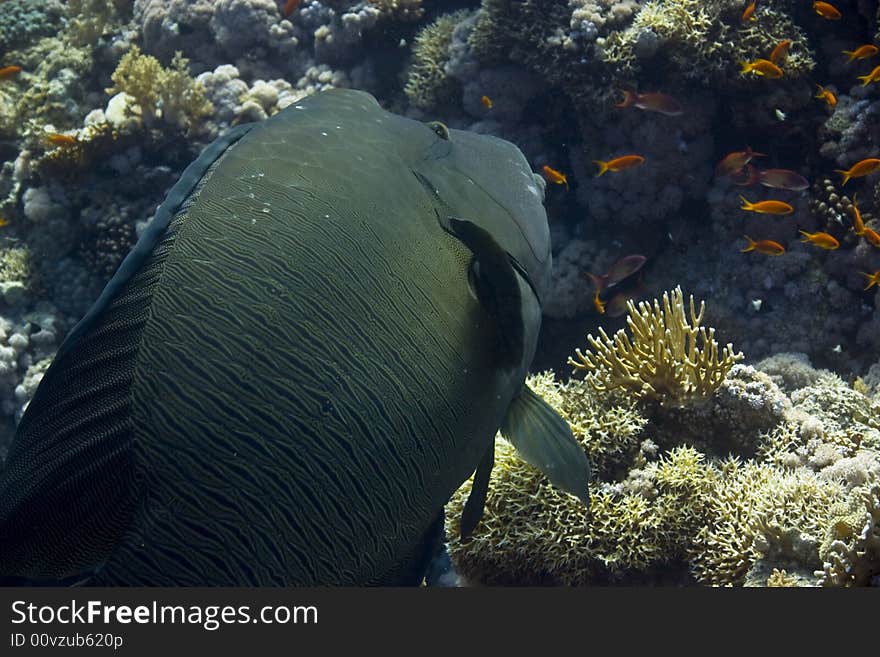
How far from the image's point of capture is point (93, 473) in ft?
3.77

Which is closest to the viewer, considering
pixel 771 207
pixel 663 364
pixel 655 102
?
pixel 663 364

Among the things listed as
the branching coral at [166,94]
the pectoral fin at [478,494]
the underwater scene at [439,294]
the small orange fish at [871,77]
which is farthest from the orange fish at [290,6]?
the pectoral fin at [478,494]

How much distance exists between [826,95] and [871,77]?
47cm

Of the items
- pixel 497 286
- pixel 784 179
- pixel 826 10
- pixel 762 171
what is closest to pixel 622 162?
pixel 762 171

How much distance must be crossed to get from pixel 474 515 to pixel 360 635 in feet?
1.78

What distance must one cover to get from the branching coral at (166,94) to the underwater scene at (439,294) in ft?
0.13

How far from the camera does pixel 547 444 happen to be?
80.0 inches

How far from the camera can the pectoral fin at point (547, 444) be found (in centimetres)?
200

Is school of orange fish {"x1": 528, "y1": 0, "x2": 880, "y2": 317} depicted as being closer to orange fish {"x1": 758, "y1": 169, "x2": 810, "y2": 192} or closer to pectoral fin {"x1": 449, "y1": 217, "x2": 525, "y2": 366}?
orange fish {"x1": 758, "y1": 169, "x2": 810, "y2": 192}

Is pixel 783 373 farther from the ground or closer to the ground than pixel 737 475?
closer to the ground

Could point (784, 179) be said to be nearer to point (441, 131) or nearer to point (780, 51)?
point (780, 51)

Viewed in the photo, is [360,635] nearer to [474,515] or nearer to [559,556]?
[474,515]

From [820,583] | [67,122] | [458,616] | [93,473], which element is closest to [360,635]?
[458,616]

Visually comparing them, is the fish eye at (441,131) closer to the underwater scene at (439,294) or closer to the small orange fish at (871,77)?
the underwater scene at (439,294)
